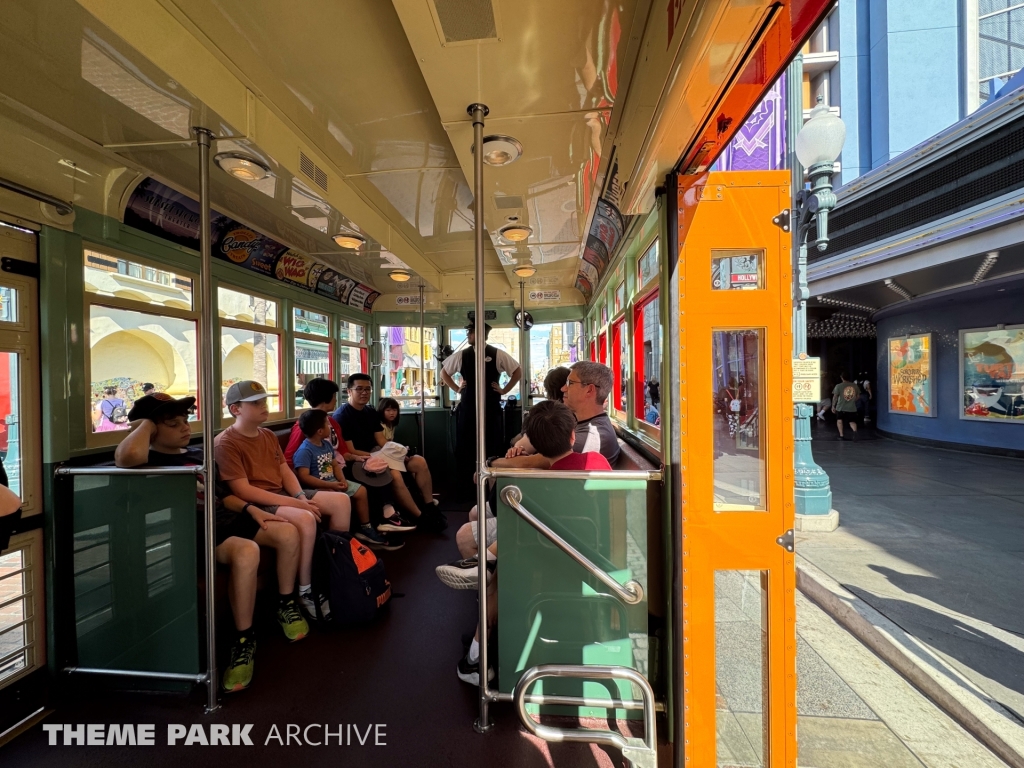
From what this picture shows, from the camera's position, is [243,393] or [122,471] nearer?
[122,471]

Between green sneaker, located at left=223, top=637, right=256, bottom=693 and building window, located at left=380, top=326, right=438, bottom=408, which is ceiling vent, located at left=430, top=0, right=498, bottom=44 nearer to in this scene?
green sneaker, located at left=223, top=637, right=256, bottom=693

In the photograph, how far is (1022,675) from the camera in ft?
7.10

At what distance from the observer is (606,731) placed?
1537mm

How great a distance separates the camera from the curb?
1829mm

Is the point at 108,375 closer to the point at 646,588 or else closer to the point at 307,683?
the point at 307,683

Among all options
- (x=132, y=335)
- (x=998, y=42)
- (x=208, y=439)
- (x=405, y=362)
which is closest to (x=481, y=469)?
(x=208, y=439)

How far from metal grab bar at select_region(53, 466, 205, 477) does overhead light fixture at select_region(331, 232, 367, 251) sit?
192 cm

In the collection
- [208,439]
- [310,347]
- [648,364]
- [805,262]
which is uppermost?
[805,262]

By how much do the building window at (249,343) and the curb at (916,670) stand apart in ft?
14.6

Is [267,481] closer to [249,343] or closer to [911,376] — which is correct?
[249,343]

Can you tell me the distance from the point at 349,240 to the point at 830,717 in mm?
3915

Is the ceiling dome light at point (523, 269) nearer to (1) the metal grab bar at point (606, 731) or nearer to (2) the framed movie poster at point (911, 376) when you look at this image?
(1) the metal grab bar at point (606, 731)

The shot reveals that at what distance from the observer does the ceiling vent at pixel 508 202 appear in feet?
9.16

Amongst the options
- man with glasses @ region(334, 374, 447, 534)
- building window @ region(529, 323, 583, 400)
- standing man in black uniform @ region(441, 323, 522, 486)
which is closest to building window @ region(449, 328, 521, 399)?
building window @ region(529, 323, 583, 400)
